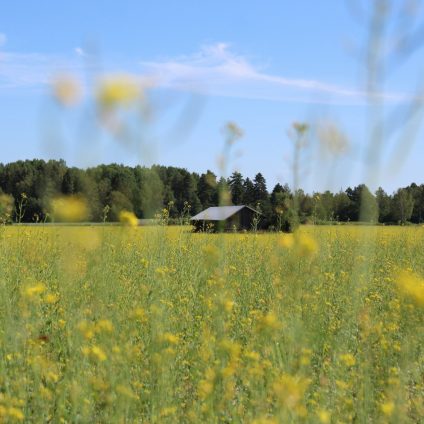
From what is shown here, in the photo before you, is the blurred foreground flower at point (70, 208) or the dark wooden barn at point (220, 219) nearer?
the blurred foreground flower at point (70, 208)

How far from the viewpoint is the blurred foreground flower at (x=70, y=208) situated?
2.13 m

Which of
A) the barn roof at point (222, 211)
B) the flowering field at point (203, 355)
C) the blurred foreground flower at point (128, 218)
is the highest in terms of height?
the barn roof at point (222, 211)

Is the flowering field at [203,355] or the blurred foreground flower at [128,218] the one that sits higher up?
the blurred foreground flower at [128,218]

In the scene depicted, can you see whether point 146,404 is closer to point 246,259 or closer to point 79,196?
point 79,196

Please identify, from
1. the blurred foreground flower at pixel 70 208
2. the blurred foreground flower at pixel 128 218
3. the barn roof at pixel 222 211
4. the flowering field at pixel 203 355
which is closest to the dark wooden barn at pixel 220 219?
the barn roof at pixel 222 211

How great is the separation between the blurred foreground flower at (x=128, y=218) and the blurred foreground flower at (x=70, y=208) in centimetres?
15

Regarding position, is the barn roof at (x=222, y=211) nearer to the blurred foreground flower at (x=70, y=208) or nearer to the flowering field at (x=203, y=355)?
the flowering field at (x=203, y=355)

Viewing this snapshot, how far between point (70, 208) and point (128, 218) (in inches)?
9.5

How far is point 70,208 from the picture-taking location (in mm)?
2178

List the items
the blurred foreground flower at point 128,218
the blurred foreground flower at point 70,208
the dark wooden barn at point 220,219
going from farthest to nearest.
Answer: the dark wooden barn at point 220,219 → the blurred foreground flower at point 128,218 → the blurred foreground flower at point 70,208

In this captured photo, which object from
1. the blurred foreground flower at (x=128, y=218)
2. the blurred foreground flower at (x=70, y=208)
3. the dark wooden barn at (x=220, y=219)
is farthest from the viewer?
the dark wooden barn at (x=220, y=219)

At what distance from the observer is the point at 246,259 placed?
610cm

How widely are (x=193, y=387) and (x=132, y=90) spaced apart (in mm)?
1820

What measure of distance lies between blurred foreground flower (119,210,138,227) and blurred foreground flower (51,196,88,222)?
149mm
